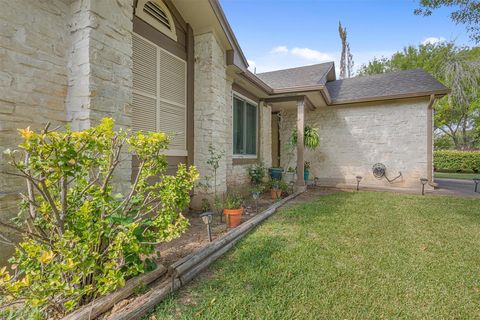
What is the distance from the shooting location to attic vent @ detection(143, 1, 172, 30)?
364cm

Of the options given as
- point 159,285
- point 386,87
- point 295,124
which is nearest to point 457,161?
point 386,87

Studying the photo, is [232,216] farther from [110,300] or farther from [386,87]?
[386,87]

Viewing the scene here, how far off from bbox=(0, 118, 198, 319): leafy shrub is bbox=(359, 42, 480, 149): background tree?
17990 mm

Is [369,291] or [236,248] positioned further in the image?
[236,248]

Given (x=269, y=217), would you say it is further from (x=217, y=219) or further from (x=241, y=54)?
(x=241, y=54)

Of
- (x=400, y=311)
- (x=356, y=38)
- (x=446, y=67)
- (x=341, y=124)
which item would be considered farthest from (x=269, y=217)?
(x=356, y=38)

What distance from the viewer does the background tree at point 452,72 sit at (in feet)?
43.0

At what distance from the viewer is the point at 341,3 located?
9391 millimetres

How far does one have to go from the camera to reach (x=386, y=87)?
816cm

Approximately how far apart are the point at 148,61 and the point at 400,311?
14.4 feet

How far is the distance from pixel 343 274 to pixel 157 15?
4638 mm

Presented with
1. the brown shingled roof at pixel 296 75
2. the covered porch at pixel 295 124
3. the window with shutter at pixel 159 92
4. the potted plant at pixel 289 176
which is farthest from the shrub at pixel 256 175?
the brown shingled roof at pixel 296 75

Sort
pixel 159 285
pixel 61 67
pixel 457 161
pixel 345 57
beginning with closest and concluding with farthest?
A: pixel 159 285
pixel 61 67
pixel 457 161
pixel 345 57

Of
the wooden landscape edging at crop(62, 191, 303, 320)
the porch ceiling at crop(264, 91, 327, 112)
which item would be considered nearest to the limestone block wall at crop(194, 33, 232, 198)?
the wooden landscape edging at crop(62, 191, 303, 320)
